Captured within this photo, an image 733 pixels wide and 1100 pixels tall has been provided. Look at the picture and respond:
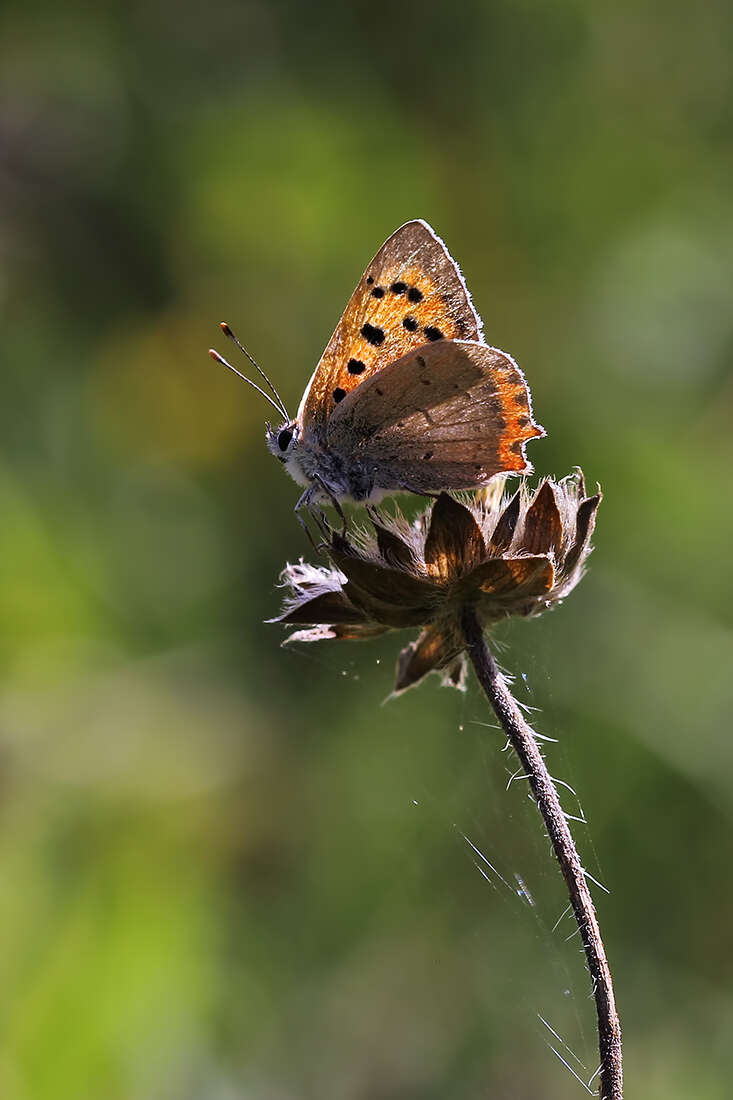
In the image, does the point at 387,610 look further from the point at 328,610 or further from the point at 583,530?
the point at 583,530

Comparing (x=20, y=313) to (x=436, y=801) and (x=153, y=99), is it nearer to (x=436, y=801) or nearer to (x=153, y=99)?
(x=153, y=99)

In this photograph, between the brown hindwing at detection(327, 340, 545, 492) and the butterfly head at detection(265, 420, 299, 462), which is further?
the butterfly head at detection(265, 420, 299, 462)

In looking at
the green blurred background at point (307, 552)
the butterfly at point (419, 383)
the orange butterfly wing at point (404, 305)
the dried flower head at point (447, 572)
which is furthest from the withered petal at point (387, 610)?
the green blurred background at point (307, 552)

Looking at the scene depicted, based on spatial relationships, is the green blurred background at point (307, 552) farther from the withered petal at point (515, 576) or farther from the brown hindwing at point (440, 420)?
the withered petal at point (515, 576)

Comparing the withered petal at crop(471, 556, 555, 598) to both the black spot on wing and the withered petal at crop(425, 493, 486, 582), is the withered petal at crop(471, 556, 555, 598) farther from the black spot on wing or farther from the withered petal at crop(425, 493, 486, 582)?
the black spot on wing

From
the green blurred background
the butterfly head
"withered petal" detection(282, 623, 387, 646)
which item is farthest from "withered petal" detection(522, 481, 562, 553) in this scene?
the green blurred background

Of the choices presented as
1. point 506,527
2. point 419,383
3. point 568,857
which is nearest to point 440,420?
point 419,383
